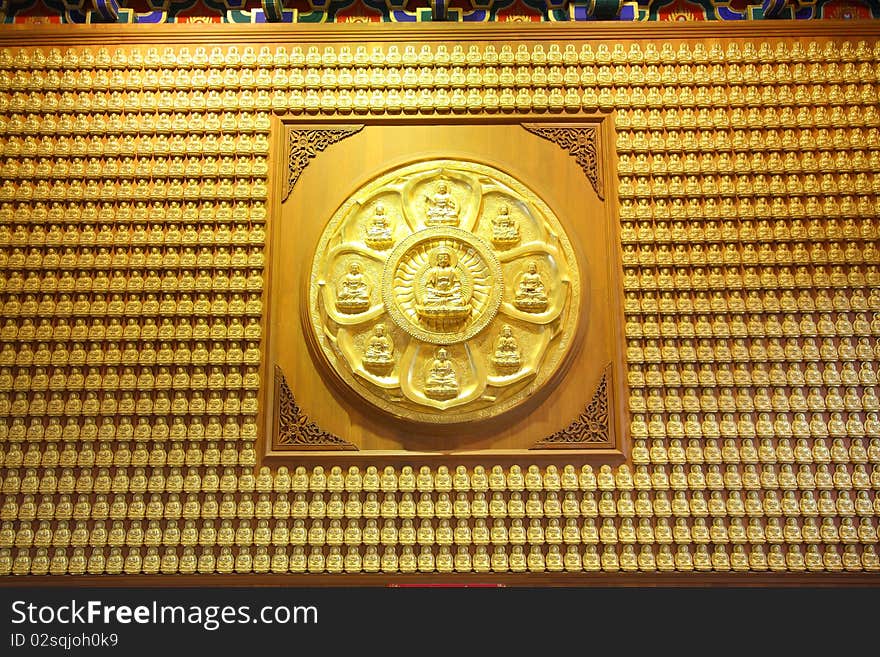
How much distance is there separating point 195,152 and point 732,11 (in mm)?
5553

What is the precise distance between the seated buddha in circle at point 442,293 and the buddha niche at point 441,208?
339 mm

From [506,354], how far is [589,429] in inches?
38.9

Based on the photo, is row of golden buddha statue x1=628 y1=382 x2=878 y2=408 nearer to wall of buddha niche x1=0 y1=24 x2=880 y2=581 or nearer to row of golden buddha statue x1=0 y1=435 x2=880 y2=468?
wall of buddha niche x1=0 y1=24 x2=880 y2=581

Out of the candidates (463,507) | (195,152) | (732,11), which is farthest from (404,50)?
(463,507)

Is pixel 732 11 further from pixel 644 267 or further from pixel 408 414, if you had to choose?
pixel 408 414

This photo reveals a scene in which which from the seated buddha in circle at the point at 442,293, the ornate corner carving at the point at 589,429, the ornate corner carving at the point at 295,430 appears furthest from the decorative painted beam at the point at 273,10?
the ornate corner carving at the point at 589,429

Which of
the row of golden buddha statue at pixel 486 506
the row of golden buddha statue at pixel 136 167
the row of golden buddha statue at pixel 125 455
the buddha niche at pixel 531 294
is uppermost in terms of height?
the row of golden buddha statue at pixel 136 167

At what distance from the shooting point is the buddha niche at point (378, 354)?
5.70 metres

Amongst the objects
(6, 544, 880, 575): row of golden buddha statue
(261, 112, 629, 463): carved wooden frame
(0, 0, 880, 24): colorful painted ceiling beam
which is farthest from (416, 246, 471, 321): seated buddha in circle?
(0, 0, 880, 24): colorful painted ceiling beam

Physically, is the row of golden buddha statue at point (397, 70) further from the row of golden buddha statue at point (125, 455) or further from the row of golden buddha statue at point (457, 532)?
the row of golden buddha statue at point (457, 532)

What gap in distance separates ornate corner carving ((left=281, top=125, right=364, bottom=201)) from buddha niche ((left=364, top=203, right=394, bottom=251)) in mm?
841

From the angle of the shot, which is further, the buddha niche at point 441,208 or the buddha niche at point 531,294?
the buddha niche at point 441,208

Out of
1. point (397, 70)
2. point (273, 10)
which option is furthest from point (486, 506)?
point (273, 10)

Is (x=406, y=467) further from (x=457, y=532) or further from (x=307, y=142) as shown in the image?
(x=307, y=142)
